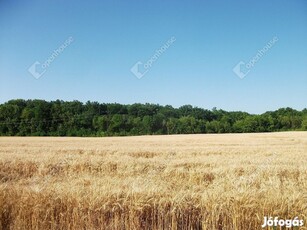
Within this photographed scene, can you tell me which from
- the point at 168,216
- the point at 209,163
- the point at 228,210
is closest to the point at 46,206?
the point at 168,216

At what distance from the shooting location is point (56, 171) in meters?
11.2

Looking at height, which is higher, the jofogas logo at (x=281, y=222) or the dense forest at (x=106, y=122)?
the dense forest at (x=106, y=122)

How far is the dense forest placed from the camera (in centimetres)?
5947

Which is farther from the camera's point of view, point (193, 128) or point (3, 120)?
point (193, 128)

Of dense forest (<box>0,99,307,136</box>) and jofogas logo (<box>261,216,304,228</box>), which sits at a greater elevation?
dense forest (<box>0,99,307,136</box>)

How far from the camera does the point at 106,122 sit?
6719 cm

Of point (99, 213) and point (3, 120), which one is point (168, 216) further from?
point (3, 120)

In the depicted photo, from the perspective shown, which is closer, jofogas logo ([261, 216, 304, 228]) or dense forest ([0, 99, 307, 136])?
jofogas logo ([261, 216, 304, 228])

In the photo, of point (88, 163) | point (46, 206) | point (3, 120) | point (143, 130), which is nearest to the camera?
point (46, 206)

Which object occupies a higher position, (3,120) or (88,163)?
(3,120)

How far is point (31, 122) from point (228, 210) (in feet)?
197

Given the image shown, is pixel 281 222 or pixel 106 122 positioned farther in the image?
pixel 106 122

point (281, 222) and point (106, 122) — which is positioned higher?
point (106, 122)

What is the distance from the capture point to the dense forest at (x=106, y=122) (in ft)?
195
